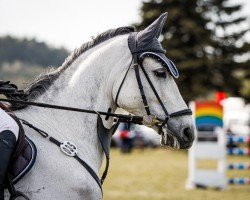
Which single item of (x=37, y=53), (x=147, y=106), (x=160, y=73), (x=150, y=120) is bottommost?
(x=150, y=120)

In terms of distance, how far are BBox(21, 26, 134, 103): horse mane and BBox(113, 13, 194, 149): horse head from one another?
298mm

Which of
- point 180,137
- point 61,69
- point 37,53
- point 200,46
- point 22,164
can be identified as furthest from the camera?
point 200,46

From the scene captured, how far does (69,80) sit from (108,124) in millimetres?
563

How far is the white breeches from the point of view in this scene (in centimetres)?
377

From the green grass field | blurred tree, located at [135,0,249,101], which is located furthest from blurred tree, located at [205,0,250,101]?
the green grass field

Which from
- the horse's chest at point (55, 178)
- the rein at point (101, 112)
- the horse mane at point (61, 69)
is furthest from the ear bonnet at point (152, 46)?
the horse's chest at point (55, 178)

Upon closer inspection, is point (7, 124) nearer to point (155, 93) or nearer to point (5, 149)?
point (5, 149)

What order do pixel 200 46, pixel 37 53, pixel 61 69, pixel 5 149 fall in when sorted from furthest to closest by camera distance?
pixel 200 46 < pixel 37 53 < pixel 61 69 < pixel 5 149

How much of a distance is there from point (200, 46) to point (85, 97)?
3989 centimetres

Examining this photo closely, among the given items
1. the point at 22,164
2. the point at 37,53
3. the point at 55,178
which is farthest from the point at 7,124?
the point at 37,53

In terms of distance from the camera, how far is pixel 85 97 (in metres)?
4.38

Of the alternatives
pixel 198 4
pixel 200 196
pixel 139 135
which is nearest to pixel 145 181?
pixel 200 196

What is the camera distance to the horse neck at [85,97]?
4.23 metres

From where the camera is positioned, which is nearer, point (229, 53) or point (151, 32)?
point (151, 32)
